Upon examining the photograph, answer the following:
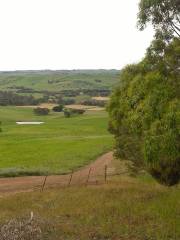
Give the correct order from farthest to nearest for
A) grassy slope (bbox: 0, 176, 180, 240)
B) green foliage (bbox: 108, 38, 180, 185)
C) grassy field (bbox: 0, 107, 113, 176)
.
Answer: grassy field (bbox: 0, 107, 113, 176) < green foliage (bbox: 108, 38, 180, 185) < grassy slope (bbox: 0, 176, 180, 240)

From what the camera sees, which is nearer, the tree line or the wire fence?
the tree line

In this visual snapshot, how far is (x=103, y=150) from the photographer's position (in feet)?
166

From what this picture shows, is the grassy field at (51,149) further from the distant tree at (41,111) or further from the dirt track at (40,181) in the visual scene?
the distant tree at (41,111)

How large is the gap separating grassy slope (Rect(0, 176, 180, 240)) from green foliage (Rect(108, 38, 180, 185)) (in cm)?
217

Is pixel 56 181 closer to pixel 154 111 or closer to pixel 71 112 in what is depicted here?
pixel 154 111

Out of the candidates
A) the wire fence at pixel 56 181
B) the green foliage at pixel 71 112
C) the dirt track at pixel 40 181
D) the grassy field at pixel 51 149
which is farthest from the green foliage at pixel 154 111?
the green foliage at pixel 71 112

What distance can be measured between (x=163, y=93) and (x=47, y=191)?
38.2 feet

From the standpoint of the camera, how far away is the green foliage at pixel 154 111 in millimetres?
19906

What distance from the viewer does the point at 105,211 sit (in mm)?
23422

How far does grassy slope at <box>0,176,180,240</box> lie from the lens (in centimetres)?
1952

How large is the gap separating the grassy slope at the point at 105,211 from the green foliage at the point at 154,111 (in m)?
2.17

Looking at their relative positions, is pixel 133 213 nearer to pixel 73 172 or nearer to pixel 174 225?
pixel 174 225

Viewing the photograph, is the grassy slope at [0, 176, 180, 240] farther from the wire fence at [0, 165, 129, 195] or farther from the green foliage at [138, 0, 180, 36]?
the green foliage at [138, 0, 180, 36]

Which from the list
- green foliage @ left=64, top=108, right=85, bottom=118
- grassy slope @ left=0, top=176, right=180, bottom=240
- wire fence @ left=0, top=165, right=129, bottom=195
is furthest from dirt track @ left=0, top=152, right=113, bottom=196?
green foliage @ left=64, top=108, right=85, bottom=118
